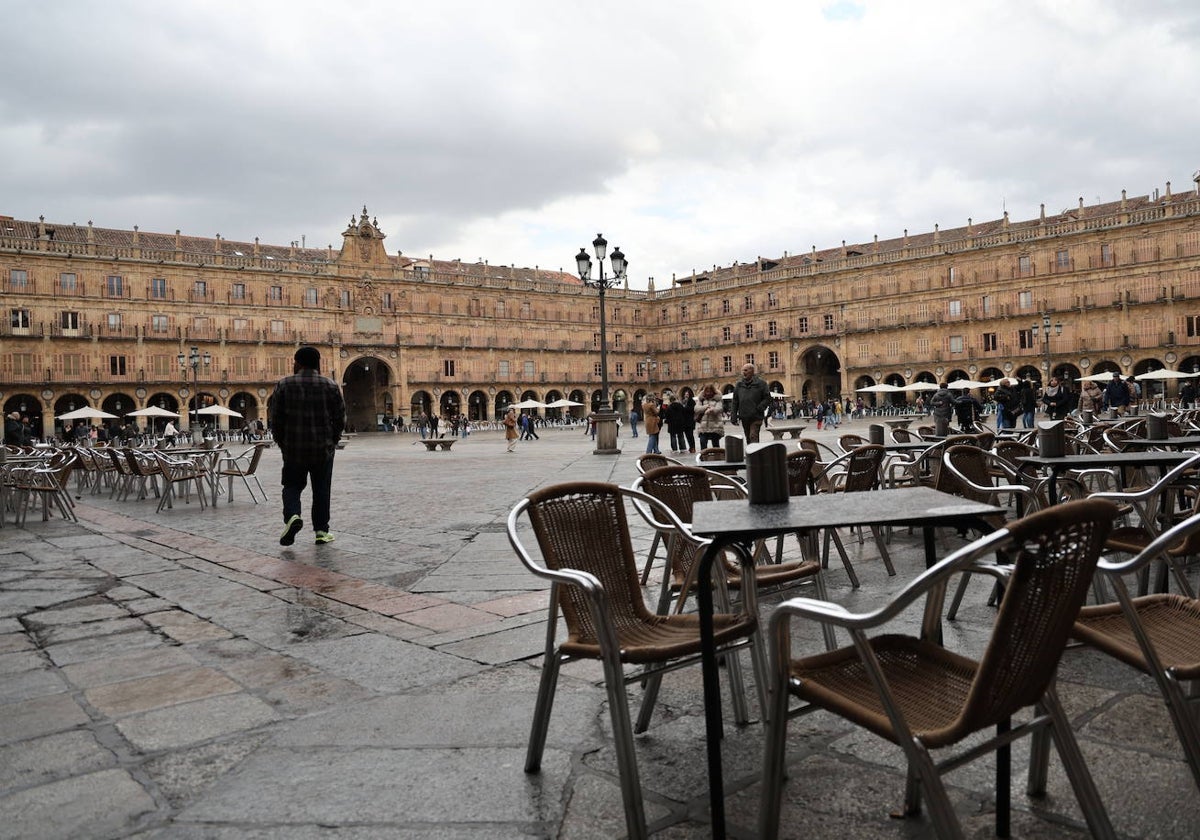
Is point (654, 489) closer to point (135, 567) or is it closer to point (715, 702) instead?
point (715, 702)

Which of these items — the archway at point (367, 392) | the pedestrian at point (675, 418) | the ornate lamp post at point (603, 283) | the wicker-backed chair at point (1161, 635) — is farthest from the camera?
the archway at point (367, 392)

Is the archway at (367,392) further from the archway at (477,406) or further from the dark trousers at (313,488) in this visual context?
the dark trousers at (313,488)

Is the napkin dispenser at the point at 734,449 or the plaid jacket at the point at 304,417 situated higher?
the plaid jacket at the point at 304,417

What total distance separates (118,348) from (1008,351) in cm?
4467

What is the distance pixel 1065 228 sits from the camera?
41812 mm

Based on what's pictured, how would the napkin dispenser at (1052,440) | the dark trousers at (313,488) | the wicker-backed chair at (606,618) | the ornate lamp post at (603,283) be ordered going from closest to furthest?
the wicker-backed chair at (606,618) → the napkin dispenser at (1052,440) → the dark trousers at (313,488) → the ornate lamp post at (603,283)

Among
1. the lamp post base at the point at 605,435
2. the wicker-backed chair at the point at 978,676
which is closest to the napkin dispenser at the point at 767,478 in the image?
the wicker-backed chair at the point at 978,676

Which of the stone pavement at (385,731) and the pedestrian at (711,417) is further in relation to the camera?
the pedestrian at (711,417)

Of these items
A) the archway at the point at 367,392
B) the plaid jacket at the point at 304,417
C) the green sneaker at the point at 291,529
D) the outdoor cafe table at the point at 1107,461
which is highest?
the archway at the point at 367,392

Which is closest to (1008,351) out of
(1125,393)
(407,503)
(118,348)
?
(1125,393)

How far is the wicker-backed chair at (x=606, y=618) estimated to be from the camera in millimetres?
2004

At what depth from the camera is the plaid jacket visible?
6141 millimetres

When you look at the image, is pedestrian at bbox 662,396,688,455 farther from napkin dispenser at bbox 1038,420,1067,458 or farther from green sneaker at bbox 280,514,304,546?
napkin dispenser at bbox 1038,420,1067,458

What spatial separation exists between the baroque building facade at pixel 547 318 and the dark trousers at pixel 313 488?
3131cm
